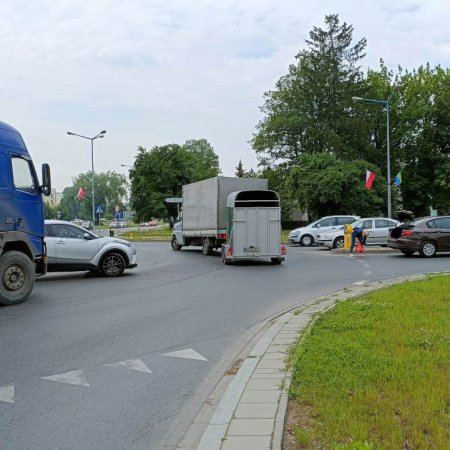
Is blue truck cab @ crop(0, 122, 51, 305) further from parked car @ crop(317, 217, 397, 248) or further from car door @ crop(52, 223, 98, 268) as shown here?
parked car @ crop(317, 217, 397, 248)

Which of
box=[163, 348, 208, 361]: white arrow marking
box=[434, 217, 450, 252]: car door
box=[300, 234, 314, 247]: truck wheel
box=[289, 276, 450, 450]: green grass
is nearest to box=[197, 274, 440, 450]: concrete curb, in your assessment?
box=[289, 276, 450, 450]: green grass

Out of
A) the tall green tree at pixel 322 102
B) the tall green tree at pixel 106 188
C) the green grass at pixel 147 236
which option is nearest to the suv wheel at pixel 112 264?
the green grass at pixel 147 236

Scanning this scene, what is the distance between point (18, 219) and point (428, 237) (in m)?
15.6

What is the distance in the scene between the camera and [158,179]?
69.1 m

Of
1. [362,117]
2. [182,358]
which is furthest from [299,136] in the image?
[182,358]

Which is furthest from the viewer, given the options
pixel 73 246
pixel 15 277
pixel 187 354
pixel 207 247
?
pixel 207 247

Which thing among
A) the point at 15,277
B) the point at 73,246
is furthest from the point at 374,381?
the point at 73,246

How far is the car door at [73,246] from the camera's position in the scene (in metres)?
15.5

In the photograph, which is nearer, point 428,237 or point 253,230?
point 253,230

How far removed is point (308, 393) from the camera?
4727mm

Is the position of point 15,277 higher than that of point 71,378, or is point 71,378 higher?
point 15,277

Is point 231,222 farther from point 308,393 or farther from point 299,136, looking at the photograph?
point 299,136

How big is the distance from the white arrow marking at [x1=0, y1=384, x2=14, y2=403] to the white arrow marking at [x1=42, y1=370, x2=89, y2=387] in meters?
0.42

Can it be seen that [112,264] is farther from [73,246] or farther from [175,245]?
[175,245]
